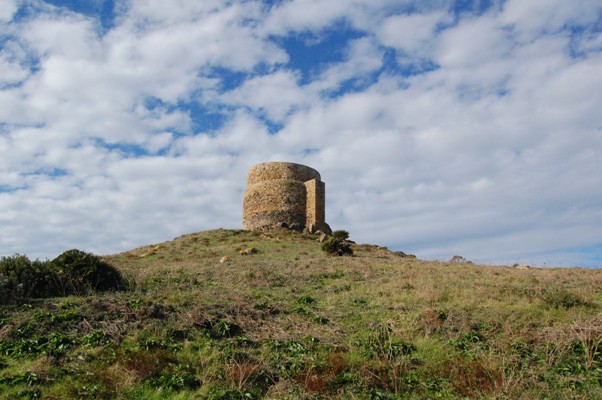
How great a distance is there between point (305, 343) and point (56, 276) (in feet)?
23.8

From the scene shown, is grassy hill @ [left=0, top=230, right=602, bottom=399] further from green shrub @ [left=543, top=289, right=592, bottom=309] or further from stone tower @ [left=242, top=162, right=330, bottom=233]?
stone tower @ [left=242, top=162, right=330, bottom=233]

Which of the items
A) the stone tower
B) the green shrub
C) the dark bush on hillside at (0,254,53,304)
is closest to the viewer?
the dark bush on hillside at (0,254,53,304)

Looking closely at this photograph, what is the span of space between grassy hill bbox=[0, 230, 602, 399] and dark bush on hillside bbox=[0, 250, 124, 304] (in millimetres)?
664

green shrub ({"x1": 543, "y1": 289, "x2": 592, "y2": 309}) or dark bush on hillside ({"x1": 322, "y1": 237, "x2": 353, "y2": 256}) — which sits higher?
dark bush on hillside ({"x1": 322, "y1": 237, "x2": 353, "y2": 256})

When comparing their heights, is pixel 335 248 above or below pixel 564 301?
above

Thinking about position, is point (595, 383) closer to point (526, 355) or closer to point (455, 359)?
point (526, 355)

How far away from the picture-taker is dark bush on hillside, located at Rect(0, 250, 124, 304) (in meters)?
10.5

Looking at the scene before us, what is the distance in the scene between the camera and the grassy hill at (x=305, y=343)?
6.58 meters

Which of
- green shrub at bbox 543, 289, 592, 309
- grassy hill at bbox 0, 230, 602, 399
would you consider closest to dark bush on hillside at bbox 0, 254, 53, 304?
grassy hill at bbox 0, 230, 602, 399

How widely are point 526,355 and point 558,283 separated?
28.1ft

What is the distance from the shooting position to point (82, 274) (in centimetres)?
1219

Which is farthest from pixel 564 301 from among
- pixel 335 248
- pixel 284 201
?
pixel 284 201

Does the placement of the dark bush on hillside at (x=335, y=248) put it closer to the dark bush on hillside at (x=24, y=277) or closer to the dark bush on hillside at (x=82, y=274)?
the dark bush on hillside at (x=82, y=274)

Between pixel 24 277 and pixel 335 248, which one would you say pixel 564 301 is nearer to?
pixel 24 277
